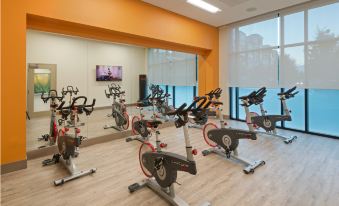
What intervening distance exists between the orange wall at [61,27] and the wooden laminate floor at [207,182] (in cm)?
74

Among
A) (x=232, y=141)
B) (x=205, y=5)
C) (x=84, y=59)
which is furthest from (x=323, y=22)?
(x=84, y=59)

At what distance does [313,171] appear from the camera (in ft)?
9.41

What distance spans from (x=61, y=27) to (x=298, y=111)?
6.21m

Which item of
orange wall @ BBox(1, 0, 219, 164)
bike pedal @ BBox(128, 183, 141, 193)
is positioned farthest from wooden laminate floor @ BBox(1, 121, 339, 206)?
orange wall @ BBox(1, 0, 219, 164)

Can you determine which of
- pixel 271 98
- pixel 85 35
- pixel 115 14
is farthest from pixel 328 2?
pixel 85 35

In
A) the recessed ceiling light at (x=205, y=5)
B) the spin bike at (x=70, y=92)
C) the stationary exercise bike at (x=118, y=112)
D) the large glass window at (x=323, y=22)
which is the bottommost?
the stationary exercise bike at (x=118, y=112)

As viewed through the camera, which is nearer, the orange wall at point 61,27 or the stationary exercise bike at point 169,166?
the stationary exercise bike at point 169,166

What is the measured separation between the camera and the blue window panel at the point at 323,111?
187 inches

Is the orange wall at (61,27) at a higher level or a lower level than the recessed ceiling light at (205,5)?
lower

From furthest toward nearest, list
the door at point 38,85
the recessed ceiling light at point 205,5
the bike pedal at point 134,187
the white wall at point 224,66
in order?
1. the white wall at point 224,66
2. the recessed ceiling light at point 205,5
3. the door at point 38,85
4. the bike pedal at point 134,187

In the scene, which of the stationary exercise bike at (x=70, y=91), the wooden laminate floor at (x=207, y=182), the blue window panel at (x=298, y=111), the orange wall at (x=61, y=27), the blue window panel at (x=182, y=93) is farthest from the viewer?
the blue window panel at (x=182, y=93)

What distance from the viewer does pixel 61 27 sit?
12.0ft

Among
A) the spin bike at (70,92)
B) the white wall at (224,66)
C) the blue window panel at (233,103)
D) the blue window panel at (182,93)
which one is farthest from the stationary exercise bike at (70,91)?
the blue window panel at (233,103)

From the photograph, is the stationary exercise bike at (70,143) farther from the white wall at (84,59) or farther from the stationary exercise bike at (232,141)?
the stationary exercise bike at (232,141)
